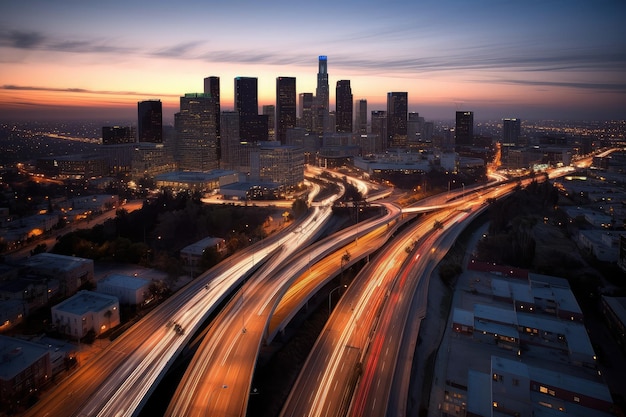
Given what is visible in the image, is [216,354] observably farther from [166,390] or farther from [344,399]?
[344,399]

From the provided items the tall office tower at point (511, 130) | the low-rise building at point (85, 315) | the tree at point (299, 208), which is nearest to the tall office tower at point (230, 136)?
the tree at point (299, 208)

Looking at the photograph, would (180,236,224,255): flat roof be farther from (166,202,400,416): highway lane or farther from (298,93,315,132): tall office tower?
(298,93,315,132): tall office tower

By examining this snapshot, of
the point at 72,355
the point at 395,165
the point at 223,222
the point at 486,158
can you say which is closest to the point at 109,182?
the point at 223,222

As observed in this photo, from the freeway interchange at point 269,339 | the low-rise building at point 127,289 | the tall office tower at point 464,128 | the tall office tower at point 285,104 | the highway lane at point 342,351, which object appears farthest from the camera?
the tall office tower at point 464,128

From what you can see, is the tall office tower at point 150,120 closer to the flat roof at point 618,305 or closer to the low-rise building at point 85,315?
the low-rise building at point 85,315

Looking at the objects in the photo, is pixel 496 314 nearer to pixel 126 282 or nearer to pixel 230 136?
pixel 126 282

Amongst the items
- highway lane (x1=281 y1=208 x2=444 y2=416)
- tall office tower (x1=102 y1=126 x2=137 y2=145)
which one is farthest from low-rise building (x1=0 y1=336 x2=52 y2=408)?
tall office tower (x1=102 y1=126 x2=137 y2=145)
